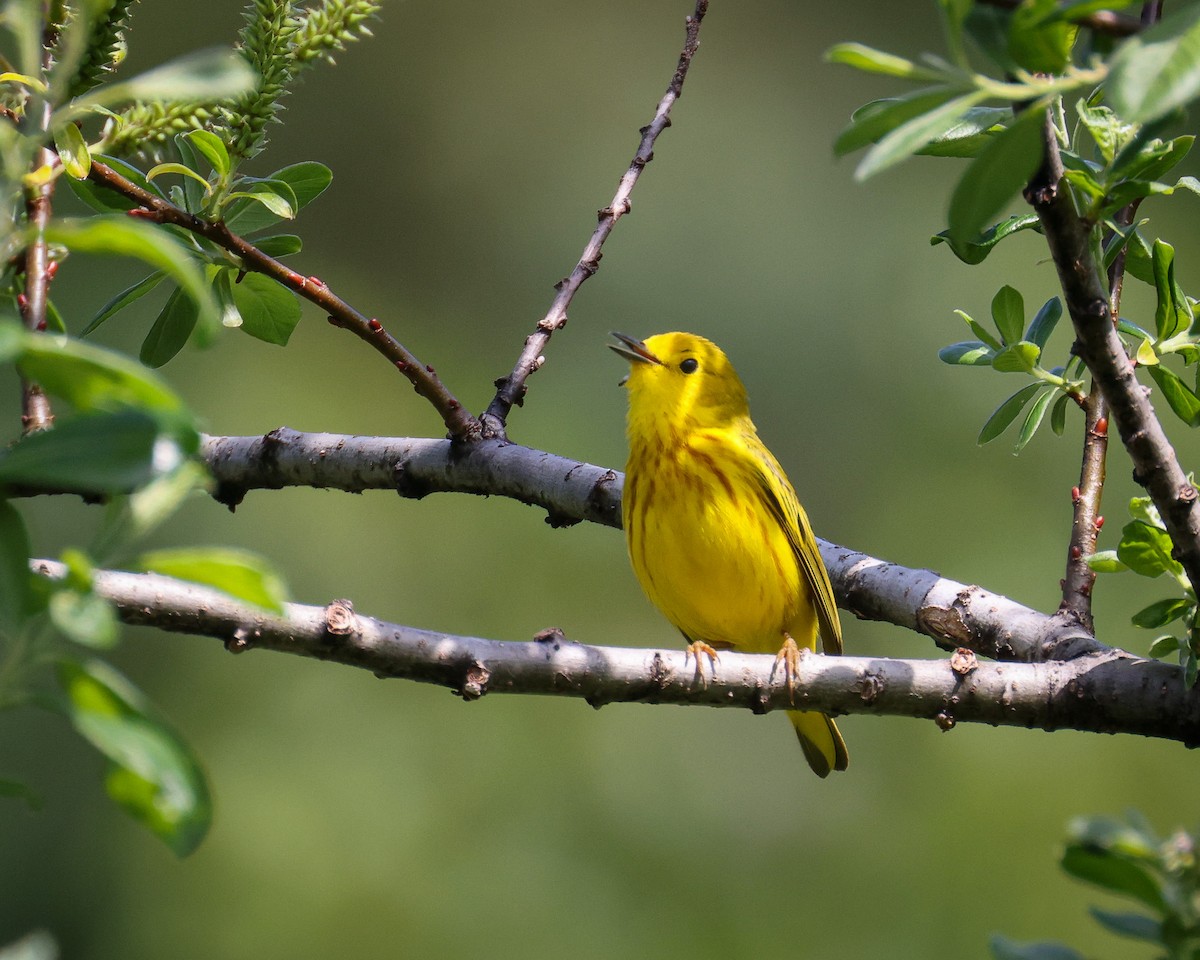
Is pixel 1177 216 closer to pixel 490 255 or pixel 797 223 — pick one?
pixel 797 223

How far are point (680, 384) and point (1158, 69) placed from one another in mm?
3255

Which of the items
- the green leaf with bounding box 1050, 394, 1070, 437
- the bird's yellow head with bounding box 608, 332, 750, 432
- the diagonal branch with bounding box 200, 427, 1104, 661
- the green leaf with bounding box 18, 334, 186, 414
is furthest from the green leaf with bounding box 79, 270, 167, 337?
the bird's yellow head with bounding box 608, 332, 750, 432

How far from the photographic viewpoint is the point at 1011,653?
246 centimetres

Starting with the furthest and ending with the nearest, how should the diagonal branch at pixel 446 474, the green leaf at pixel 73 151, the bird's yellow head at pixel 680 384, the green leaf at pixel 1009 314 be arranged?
the bird's yellow head at pixel 680 384
the diagonal branch at pixel 446 474
the green leaf at pixel 1009 314
the green leaf at pixel 73 151

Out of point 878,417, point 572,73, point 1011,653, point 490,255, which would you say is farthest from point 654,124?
point 572,73

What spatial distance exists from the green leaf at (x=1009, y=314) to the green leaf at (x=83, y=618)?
186 centimetres

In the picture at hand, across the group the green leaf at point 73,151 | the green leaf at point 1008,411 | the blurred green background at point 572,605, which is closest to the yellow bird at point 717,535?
the green leaf at point 1008,411

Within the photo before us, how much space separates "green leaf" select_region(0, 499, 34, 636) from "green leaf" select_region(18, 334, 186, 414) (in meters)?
0.12

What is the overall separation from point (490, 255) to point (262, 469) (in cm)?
725

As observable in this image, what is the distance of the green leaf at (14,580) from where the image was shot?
2.81 feet

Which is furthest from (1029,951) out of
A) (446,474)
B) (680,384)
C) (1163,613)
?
(680,384)

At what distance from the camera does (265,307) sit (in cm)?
251

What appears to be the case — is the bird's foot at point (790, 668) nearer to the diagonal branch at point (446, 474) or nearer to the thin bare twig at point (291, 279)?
the diagonal branch at point (446, 474)

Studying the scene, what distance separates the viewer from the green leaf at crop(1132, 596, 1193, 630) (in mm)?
1922
